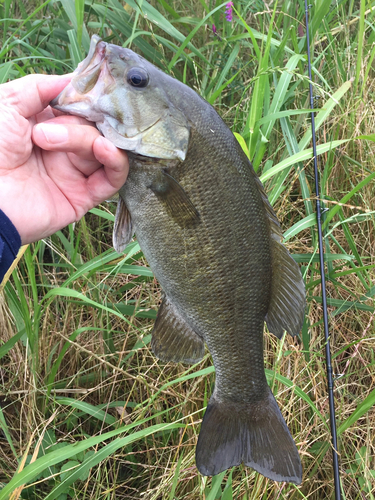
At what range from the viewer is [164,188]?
129 centimetres

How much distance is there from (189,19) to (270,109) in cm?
93

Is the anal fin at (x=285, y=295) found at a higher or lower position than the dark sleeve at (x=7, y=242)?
lower

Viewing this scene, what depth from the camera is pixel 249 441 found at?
1439 millimetres

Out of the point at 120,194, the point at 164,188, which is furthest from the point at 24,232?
the point at 164,188

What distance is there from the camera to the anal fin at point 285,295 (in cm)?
142

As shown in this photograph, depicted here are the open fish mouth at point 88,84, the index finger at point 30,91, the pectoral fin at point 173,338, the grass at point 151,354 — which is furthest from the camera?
the grass at point 151,354

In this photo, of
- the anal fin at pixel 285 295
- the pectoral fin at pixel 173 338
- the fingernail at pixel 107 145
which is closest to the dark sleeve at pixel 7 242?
the fingernail at pixel 107 145

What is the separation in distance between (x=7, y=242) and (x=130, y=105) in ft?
1.65

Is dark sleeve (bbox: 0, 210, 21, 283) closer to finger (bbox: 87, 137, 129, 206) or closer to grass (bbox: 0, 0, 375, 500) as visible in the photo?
finger (bbox: 87, 137, 129, 206)

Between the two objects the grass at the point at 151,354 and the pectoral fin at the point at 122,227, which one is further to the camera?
the grass at the point at 151,354

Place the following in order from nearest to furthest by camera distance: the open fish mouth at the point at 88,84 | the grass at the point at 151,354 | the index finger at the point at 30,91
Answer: the open fish mouth at the point at 88,84
the index finger at the point at 30,91
the grass at the point at 151,354

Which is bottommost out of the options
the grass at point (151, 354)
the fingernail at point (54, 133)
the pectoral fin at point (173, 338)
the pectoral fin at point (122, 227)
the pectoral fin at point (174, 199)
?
the grass at point (151, 354)

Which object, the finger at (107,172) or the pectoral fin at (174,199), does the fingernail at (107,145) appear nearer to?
the finger at (107,172)

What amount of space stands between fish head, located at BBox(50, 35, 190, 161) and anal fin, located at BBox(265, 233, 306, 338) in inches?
17.0
